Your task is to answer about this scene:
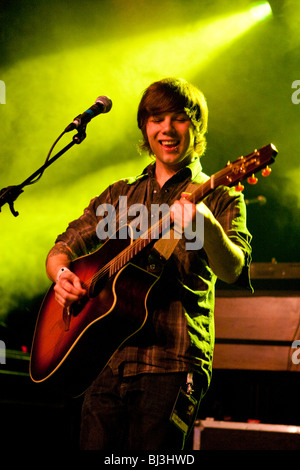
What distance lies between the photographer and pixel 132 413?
1836 mm

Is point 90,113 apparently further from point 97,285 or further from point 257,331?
point 257,331

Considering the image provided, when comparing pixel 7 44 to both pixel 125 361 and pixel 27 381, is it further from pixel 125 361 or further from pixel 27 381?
pixel 125 361

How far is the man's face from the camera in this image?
227cm

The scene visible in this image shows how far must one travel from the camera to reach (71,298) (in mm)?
2191

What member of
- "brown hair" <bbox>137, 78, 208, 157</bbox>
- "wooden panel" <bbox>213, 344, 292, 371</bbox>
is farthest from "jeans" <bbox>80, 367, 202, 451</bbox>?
"wooden panel" <bbox>213, 344, 292, 371</bbox>

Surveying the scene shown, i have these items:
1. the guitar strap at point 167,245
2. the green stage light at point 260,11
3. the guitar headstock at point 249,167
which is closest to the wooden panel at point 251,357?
the guitar strap at point 167,245

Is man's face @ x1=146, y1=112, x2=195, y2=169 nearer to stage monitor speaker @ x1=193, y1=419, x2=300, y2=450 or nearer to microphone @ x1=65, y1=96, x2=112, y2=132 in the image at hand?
microphone @ x1=65, y1=96, x2=112, y2=132

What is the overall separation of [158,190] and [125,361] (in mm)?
802

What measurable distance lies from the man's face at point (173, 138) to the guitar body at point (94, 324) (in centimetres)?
47

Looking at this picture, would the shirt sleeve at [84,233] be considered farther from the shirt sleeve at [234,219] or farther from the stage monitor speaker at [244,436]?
the stage monitor speaker at [244,436]

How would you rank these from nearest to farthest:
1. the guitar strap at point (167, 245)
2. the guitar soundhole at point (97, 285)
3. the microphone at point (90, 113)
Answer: the guitar strap at point (167, 245) < the guitar soundhole at point (97, 285) < the microphone at point (90, 113)

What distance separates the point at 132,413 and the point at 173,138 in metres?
1.22

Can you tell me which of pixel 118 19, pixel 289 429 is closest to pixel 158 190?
pixel 289 429

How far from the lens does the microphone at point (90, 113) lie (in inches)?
95.0
